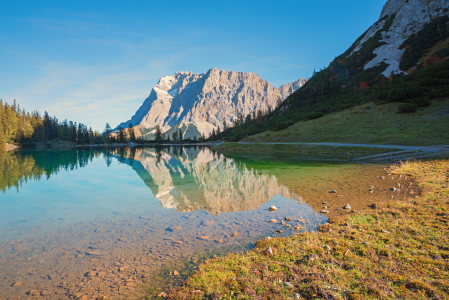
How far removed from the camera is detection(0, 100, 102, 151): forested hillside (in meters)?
Result: 134

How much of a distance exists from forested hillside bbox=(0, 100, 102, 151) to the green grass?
13787cm

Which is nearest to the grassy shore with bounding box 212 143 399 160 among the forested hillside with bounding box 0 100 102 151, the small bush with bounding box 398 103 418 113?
the small bush with bounding box 398 103 418 113

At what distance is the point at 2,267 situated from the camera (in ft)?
24.3

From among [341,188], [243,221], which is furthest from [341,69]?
[243,221]

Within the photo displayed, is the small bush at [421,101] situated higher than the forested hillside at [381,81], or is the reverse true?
the forested hillside at [381,81]

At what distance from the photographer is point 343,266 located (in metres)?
5.98

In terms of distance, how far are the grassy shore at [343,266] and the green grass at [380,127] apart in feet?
136

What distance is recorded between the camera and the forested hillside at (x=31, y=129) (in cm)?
13400

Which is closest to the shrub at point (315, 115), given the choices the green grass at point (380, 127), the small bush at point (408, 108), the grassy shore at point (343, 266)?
the green grass at point (380, 127)

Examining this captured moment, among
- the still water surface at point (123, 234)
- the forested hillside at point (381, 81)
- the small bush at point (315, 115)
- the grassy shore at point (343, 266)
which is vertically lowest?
the still water surface at point (123, 234)

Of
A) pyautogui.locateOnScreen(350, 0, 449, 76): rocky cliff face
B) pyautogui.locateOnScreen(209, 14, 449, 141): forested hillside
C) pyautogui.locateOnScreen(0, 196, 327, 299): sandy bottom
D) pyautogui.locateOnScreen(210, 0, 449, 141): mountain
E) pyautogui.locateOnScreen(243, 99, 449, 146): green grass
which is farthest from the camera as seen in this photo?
pyautogui.locateOnScreen(350, 0, 449, 76): rocky cliff face

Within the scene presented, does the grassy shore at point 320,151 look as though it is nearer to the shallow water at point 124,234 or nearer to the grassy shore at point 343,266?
the shallow water at point 124,234

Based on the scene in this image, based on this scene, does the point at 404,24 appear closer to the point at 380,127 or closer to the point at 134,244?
the point at 380,127

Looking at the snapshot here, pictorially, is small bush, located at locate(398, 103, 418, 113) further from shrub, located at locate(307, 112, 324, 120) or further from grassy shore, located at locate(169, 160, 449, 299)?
grassy shore, located at locate(169, 160, 449, 299)
